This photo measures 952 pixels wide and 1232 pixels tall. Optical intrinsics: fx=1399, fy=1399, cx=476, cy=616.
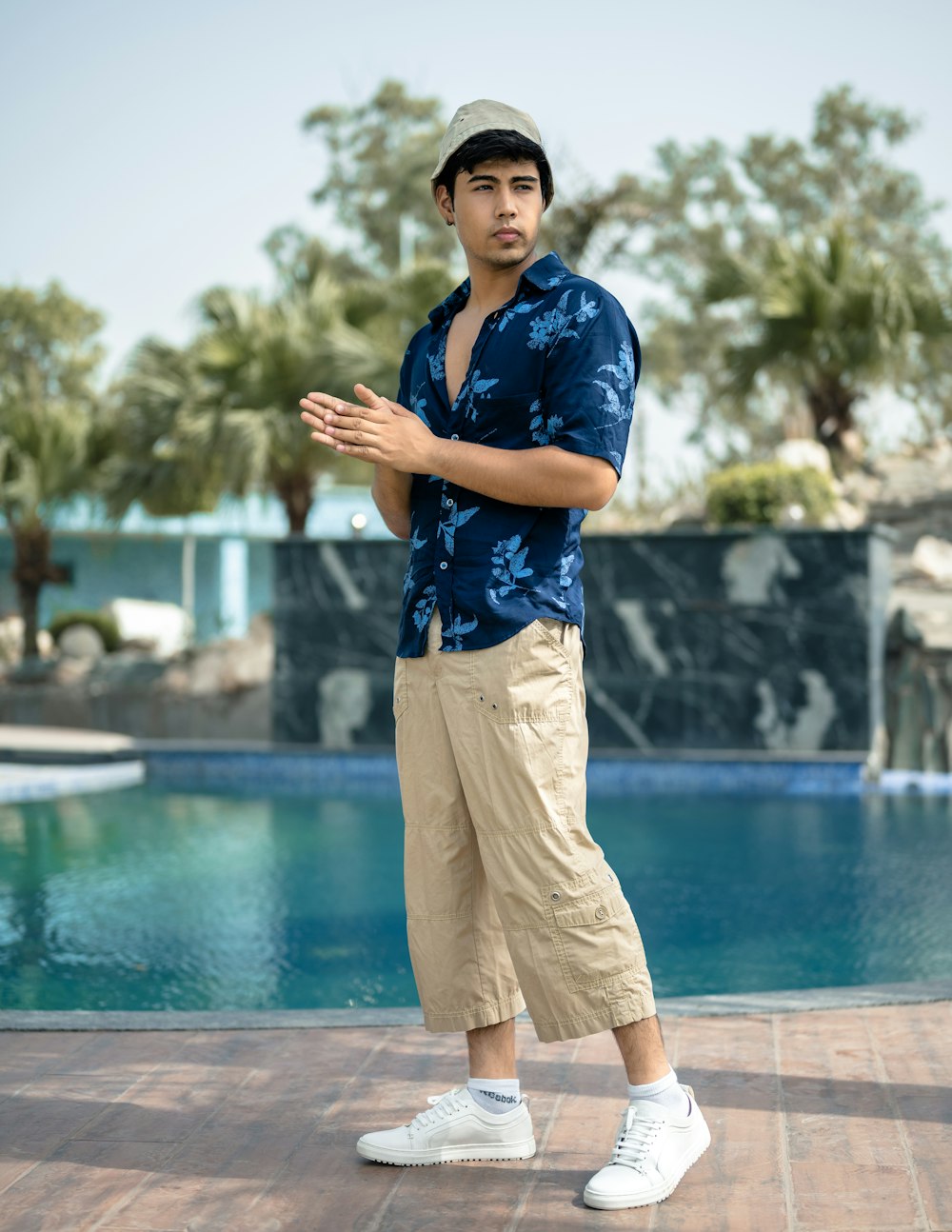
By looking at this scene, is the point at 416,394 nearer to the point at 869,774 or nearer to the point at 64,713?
the point at 869,774

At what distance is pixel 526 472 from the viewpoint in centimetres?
209

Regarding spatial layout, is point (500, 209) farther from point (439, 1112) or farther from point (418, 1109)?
point (418, 1109)

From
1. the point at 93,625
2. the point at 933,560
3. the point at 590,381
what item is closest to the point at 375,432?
the point at 590,381

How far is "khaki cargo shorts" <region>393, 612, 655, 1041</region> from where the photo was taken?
2096mm

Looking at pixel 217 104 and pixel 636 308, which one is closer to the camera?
pixel 217 104

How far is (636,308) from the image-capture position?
31.1 metres

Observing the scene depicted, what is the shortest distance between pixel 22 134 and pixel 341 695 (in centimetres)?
2155

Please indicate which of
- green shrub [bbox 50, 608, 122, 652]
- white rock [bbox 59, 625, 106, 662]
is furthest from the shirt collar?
green shrub [bbox 50, 608, 122, 652]

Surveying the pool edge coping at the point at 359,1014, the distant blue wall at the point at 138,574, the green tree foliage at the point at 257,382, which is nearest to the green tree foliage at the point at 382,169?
the distant blue wall at the point at 138,574

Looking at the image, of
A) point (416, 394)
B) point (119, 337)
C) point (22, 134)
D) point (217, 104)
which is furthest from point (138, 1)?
point (416, 394)

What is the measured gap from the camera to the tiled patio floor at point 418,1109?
201 centimetres

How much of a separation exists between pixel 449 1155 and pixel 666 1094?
14.7 inches

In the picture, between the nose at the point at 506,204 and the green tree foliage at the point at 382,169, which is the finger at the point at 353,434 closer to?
the nose at the point at 506,204

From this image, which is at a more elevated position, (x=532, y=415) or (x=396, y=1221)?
(x=532, y=415)
